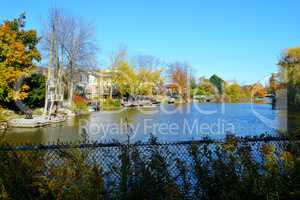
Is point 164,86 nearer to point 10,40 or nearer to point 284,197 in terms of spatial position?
point 10,40

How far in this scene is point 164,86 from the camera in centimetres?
8712

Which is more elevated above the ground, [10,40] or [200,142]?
[10,40]

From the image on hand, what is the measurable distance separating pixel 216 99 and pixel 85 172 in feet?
295

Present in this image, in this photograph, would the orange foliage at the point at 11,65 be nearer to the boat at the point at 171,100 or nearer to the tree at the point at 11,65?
the tree at the point at 11,65

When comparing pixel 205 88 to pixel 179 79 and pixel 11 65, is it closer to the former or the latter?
pixel 179 79

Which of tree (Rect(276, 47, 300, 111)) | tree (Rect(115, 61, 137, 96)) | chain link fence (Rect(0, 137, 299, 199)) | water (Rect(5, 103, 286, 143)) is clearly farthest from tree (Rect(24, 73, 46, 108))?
chain link fence (Rect(0, 137, 299, 199))

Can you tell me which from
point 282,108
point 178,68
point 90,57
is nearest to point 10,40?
point 90,57

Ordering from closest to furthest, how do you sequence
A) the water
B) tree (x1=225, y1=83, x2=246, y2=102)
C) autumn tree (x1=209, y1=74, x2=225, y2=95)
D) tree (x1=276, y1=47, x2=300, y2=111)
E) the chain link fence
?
the chain link fence < the water < tree (x1=276, y1=47, x2=300, y2=111) < tree (x1=225, y1=83, x2=246, y2=102) < autumn tree (x1=209, y1=74, x2=225, y2=95)

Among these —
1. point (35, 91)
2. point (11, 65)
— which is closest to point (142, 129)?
point (11, 65)

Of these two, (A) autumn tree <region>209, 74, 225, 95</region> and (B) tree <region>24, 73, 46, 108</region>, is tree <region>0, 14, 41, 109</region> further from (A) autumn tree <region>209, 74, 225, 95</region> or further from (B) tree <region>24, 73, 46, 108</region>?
(A) autumn tree <region>209, 74, 225, 95</region>

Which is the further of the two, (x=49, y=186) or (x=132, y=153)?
(x=132, y=153)

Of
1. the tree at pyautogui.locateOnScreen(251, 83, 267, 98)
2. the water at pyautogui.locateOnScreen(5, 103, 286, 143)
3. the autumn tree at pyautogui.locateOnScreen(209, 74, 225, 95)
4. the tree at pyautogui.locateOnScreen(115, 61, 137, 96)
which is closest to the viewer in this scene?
the water at pyautogui.locateOnScreen(5, 103, 286, 143)

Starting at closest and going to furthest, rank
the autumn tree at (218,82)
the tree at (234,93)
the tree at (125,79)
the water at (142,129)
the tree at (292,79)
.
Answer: the water at (142,129), the tree at (292,79), the tree at (125,79), the tree at (234,93), the autumn tree at (218,82)

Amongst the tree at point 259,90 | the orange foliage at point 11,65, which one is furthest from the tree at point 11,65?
the tree at point 259,90
